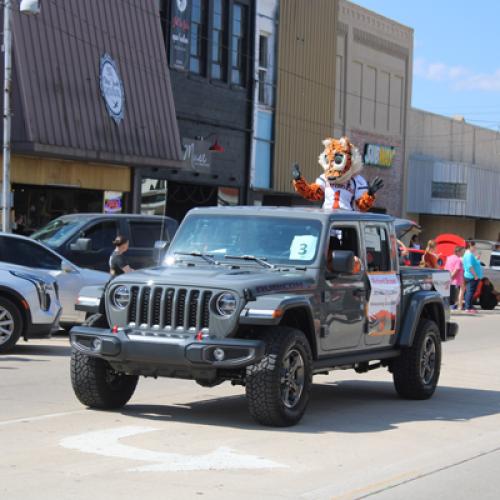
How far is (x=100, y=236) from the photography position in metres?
19.4

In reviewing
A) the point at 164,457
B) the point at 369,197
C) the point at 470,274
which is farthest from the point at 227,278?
the point at 470,274

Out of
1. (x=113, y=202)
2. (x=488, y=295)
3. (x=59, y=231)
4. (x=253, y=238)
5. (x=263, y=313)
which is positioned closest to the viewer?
(x=263, y=313)

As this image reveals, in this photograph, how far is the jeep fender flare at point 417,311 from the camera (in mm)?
11484

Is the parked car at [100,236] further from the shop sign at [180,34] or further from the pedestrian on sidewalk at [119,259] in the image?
the shop sign at [180,34]

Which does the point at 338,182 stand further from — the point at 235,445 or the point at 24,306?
the point at 235,445

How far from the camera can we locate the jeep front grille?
30.1 ft

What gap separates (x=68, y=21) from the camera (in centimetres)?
2659

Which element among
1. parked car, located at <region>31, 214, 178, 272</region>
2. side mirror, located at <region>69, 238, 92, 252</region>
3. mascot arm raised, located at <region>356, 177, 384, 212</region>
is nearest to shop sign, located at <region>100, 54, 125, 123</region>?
parked car, located at <region>31, 214, 178, 272</region>

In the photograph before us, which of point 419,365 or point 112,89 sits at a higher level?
point 112,89

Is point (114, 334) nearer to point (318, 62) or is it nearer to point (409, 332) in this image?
point (409, 332)

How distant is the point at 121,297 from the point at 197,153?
24167 millimetres

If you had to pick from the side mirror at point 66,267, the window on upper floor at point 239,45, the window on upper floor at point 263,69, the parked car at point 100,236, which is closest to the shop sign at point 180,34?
the window on upper floor at point 239,45

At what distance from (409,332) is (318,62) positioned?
96.4ft

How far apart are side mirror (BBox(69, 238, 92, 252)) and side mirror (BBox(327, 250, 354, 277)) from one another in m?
8.77
